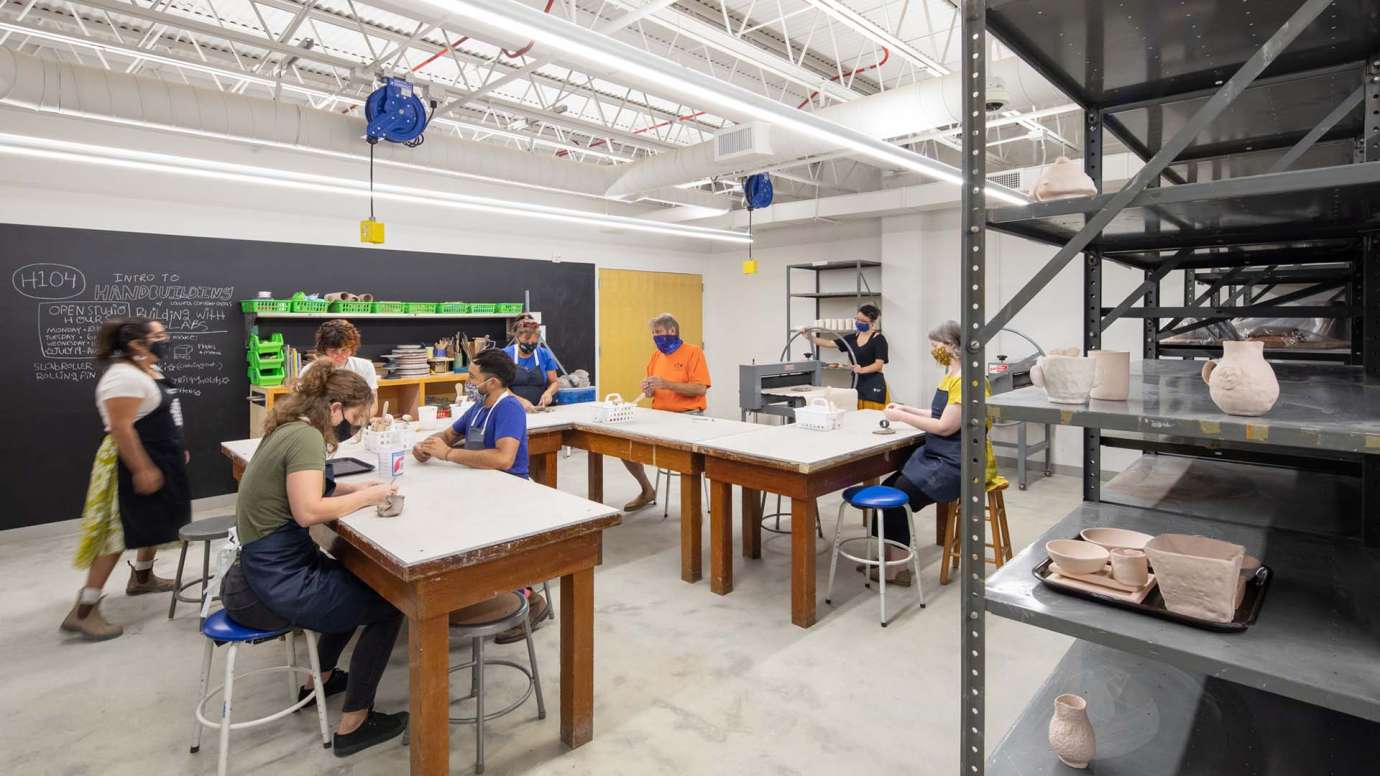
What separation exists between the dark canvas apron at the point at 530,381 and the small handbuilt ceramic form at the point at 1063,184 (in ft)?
15.3

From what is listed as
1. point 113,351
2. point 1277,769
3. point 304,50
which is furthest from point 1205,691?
point 304,50

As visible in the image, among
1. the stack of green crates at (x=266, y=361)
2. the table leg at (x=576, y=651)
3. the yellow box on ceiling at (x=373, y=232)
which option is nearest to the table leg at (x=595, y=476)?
the yellow box on ceiling at (x=373, y=232)

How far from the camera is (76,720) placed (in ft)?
8.97

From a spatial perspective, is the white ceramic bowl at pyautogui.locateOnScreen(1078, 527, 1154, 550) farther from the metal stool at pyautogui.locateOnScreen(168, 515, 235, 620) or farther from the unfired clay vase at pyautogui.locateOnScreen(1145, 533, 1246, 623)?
the metal stool at pyautogui.locateOnScreen(168, 515, 235, 620)

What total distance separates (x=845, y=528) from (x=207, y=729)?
157 inches

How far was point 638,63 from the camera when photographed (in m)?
3.02

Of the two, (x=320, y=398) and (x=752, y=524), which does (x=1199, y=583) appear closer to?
(x=320, y=398)

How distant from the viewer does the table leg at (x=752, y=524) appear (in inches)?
179

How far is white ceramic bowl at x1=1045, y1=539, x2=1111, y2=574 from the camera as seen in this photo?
1364 mm

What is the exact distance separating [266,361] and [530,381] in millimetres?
A: 2303

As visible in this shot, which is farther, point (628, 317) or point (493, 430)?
point (628, 317)

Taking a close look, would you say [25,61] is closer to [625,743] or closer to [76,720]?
[76,720]

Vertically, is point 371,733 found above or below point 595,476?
below

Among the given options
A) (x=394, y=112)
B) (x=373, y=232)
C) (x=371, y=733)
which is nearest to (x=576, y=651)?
(x=371, y=733)
